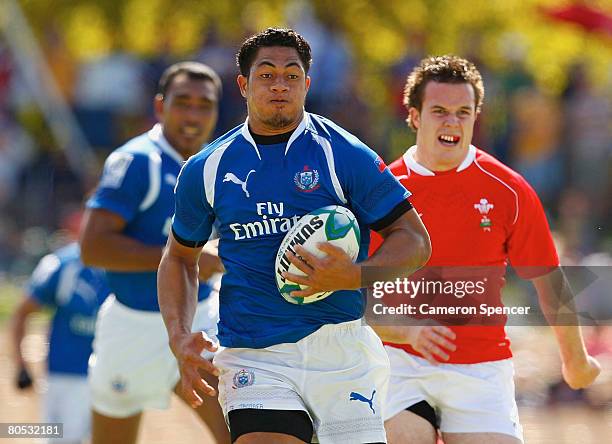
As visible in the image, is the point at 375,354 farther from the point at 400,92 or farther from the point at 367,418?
the point at 400,92

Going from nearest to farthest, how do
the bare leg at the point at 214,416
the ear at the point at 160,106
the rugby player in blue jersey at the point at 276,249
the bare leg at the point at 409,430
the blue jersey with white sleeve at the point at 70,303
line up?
the rugby player in blue jersey at the point at 276,249 → the bare leg at the point at 409,430 → the bare leg at the point at 214,416 → the ear at the point at 160,106 → the blue jersey with white sleeve at the point at 70,303

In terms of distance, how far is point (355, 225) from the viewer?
5.41 m

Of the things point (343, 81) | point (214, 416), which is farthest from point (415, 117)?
point (343, 81)

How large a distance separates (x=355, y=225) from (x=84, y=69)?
14094 millimetres

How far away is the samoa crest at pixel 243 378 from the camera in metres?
5.47

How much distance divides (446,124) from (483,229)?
1.88ft

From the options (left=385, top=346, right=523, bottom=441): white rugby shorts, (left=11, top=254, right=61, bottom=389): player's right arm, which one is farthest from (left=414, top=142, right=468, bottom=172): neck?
(left=11, top=254, right=61, bottom=389): player's right arm

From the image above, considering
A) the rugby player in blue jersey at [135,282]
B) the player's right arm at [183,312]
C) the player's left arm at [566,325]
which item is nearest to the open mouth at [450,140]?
the player's left arm at [566,325]

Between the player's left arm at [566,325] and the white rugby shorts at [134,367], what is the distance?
86.5 inches

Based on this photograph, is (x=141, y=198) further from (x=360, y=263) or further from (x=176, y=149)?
(x=360, y=263)

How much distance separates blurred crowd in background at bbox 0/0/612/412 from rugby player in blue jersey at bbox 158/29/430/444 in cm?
982

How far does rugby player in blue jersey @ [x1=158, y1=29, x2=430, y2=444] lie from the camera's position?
17.8ft

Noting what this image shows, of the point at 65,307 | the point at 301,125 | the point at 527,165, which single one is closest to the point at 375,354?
the point at 301,125

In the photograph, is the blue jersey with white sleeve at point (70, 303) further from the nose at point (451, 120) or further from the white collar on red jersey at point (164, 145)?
the nose at point (451, 120)
